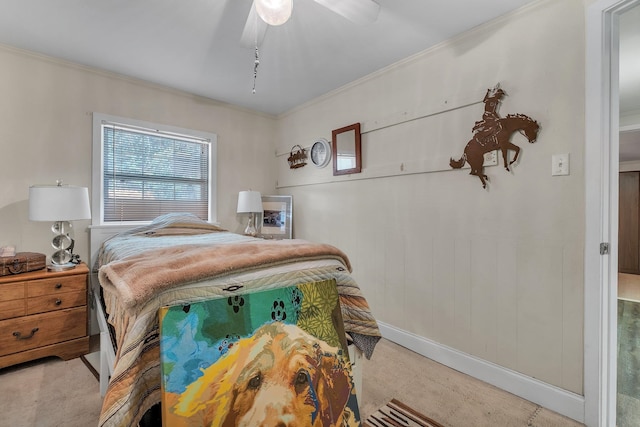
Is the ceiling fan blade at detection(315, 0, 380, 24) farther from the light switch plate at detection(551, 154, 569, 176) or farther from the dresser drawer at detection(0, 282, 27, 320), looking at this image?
the dresser drawer at detection(0, 282, 27, 320)

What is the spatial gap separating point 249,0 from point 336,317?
1882 millimetres

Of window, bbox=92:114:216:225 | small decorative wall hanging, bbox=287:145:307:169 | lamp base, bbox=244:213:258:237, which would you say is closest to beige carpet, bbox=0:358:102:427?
window, bbox=92:114:216:225

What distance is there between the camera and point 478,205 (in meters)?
2.01

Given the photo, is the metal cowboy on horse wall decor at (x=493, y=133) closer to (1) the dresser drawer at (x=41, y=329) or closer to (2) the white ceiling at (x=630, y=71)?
(2) the white ceiling at (x=630, y=71)

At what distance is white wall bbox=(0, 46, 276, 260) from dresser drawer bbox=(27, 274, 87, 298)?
51 centimetres

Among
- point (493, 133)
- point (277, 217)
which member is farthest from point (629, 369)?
point (277, 217)

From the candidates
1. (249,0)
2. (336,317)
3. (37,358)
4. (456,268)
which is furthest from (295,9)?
(37,358)

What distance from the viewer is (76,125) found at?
2.57 metres

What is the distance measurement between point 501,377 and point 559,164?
1.36m

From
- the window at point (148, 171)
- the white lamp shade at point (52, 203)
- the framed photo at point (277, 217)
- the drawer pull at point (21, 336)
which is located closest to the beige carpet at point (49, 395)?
the drawer pull at point (21, 336)

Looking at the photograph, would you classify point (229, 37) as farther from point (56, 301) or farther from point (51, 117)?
point (56, 301)

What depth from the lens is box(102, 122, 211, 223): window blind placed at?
280 centimetres

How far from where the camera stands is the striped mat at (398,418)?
1.53 meters

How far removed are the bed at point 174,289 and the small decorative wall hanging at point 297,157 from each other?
6.79 ft
